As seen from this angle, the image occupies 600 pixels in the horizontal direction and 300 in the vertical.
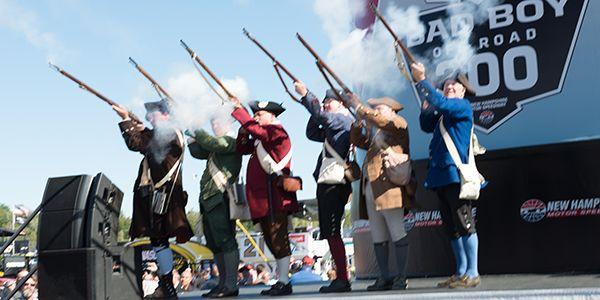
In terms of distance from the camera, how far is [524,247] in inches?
258

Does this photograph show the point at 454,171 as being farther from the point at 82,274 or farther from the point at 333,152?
the point at 82,274

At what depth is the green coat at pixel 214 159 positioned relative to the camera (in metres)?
6.48

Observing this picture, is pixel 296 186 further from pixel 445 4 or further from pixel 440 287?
pixel 445 4

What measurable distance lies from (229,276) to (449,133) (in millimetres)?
2229

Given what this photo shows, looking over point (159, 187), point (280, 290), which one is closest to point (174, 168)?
point (159, 187)

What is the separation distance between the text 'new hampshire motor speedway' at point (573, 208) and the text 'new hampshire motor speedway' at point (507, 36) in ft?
3.24

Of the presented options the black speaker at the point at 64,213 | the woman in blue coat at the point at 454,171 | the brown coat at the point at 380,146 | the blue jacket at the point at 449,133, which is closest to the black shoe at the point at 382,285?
the woman in blue coat at the point at 454,171

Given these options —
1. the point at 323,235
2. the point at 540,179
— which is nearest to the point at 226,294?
the point at 323,235

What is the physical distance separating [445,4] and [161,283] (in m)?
3.44

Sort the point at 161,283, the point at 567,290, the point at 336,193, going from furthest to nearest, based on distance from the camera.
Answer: the point at 161,283 → the point at 336,193 → the point at 567,290

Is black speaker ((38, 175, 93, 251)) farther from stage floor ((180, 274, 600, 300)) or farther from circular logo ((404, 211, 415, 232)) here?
circular logo ((404, 211, 415, 232))

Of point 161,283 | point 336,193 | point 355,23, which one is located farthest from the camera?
point 355,23

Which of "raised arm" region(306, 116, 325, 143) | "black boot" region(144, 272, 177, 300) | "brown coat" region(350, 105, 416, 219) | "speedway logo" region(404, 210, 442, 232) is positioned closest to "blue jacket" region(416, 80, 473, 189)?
"brown coat" region(350, 105, 416, 219)

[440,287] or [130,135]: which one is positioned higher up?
[130,135]
